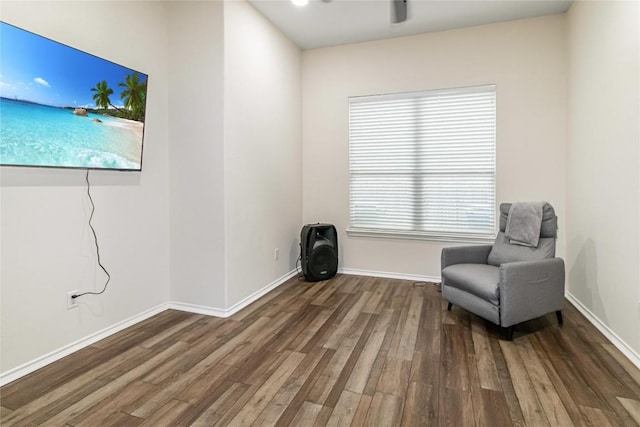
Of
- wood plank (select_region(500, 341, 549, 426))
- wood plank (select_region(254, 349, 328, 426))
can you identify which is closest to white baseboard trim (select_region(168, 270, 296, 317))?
wood plank (select_region(254, 349, 328, 426))

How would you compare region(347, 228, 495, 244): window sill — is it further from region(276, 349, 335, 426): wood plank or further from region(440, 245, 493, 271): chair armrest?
region(276, 349, 335, 426): wood plank

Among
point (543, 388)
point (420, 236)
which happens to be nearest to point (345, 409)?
point (543, 388)

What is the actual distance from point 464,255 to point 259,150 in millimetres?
2296

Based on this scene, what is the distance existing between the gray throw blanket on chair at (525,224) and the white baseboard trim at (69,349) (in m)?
3.31

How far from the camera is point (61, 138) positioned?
2191mm

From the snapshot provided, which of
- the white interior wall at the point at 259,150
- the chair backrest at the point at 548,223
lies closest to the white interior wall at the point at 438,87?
the white interior wall at the point at 259,150

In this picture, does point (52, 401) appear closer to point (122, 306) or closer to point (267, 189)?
point (122, 306)

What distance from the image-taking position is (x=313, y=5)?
3.41m

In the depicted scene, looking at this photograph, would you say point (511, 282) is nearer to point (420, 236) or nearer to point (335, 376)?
point (335, 376)

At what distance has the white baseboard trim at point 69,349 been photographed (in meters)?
2.07

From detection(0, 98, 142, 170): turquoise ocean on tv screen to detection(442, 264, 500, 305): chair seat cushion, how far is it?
284 centimetres

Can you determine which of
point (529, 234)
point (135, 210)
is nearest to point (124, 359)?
point (135, 210)

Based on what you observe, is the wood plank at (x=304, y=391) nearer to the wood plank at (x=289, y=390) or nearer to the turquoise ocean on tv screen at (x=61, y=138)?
the wood plank at (x=289, y=390)

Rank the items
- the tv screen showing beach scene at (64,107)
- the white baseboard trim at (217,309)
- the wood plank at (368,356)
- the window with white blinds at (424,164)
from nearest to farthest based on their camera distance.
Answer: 1. the tv screen showing beach scene at (64,107)
2. the wood plank at (368,356)
3. the white baseboard trim at (217,309)
4. the window with white blinds at (424,164)
